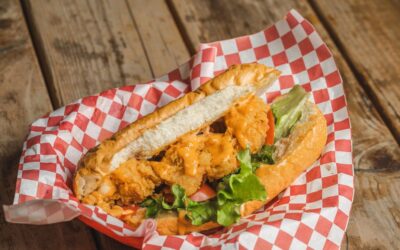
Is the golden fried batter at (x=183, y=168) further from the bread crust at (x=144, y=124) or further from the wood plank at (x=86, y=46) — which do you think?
the wood plank at (x=86, y=46)

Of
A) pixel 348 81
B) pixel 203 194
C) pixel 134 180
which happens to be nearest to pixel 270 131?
pixel 203 194

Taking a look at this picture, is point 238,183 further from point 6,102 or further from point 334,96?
point 6,102

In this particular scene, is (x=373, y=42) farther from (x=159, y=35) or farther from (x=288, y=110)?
(x=159, y=35)

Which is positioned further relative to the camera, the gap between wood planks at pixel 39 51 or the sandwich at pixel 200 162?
the gap between wood planks at pixel 39 51

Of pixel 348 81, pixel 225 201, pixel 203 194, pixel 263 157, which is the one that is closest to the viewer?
pixel 225 201

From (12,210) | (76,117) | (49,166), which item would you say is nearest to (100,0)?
(76,117)

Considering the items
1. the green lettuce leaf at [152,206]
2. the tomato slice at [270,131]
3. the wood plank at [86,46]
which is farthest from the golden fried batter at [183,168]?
the wood plank at [86,46]

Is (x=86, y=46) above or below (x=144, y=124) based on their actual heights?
above
